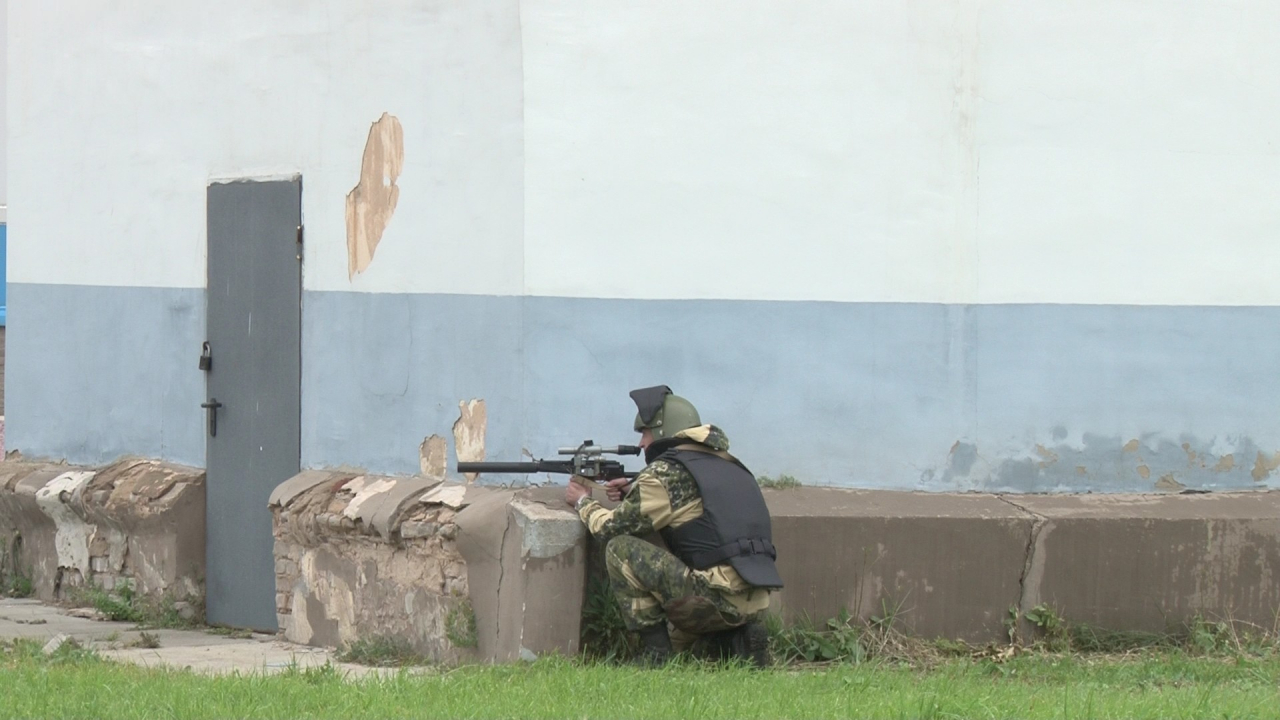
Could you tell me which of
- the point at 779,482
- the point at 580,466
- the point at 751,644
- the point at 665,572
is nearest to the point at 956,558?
the point at 779,482

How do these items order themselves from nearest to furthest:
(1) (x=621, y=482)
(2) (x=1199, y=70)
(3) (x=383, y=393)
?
1. (1) (x=621, y=482)
2. (2) (x=1199, y=70)
3. (3) (x=383, y=393)

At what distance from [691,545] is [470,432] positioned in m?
1.45

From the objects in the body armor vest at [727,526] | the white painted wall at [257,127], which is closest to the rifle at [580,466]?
the body armor vest at [727,526]

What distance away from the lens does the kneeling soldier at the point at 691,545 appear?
686 centimetres

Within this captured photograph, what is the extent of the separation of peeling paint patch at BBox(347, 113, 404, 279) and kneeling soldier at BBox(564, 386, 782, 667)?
203 cm

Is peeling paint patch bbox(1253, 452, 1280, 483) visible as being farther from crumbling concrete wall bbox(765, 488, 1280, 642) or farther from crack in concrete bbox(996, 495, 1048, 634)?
crack in concrete bbox(996, 495, 1048, 634)

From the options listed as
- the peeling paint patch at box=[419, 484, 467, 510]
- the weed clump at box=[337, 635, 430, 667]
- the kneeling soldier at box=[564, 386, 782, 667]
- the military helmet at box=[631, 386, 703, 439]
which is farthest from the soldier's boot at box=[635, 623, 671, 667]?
the weed clump at box=[337, 635, 430, 667]

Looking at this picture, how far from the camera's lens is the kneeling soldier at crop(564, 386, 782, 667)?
686 centimetres

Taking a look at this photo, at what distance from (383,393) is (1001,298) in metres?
→ 3.10

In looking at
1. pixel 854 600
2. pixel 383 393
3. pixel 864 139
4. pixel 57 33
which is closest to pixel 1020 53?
pixel 864 139

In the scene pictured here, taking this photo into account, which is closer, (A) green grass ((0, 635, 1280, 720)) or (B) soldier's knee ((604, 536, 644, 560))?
(A) green grass ((0, 635, 1280, 720))

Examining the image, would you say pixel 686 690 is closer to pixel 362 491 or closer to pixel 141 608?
pixel 362 491

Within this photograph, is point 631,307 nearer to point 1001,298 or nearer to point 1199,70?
point 1001,298

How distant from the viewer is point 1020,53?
25.1 feet
